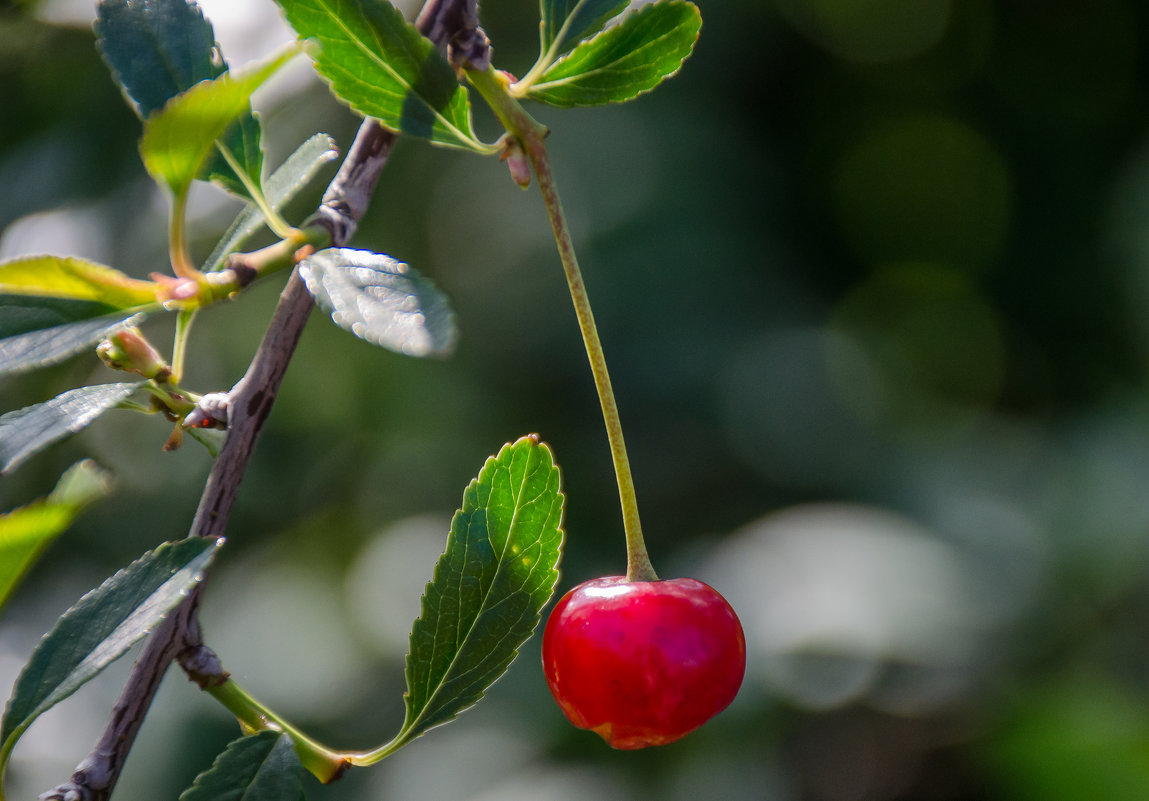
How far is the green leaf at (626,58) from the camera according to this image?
443 mm

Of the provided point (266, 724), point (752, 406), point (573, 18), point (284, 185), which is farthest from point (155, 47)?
point (752, 406)

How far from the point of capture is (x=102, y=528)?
176 cm

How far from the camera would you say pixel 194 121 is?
1.16ft

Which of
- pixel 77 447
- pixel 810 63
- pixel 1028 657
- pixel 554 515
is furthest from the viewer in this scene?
pixel 810 63

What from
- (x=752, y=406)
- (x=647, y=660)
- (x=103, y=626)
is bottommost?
(x=752, y=406)

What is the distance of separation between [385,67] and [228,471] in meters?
0.20

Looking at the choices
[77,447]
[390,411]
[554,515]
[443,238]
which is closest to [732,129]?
[443,238]

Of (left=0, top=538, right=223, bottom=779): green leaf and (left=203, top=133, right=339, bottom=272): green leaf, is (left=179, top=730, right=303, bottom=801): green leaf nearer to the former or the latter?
(left=0, top=538, right=223, bottom=779): green leaf

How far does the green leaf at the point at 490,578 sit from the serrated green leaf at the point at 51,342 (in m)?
0.16

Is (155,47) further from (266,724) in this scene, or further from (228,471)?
(266,724)

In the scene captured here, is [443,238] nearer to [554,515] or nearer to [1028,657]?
[1028,657]

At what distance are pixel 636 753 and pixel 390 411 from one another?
84 centimetres

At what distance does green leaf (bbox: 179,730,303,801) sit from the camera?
41 centimetres

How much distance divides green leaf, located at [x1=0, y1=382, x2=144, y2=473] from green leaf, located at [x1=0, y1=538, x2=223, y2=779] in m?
0.06
